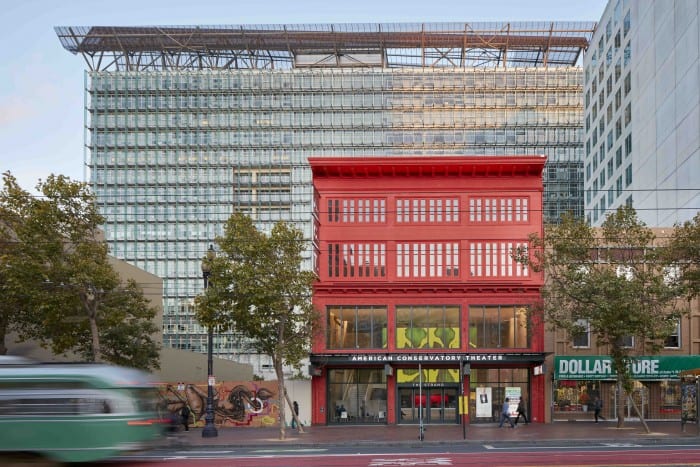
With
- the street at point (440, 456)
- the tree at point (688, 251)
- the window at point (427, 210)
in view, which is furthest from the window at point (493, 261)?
the street at point (440, 456)

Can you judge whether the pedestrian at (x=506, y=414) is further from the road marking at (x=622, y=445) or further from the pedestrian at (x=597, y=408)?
the road marking at (x=622, y=445)

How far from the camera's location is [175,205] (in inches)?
4929

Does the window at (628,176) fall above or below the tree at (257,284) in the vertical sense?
above

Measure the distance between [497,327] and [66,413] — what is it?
35959mm

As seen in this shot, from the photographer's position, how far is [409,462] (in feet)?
90.1

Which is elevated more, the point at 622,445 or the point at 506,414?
the point at 506,414

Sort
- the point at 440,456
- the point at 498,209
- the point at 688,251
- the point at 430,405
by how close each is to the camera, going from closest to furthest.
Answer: the point at 440,456, the point at 688,251, the point at 430,405, the point at 498,209

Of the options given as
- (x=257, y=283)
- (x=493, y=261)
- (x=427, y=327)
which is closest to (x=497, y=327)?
(x=493, y=261)

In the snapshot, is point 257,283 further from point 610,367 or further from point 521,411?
point 610,367

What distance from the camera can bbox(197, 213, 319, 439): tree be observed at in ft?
140

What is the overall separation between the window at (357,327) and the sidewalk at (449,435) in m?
4.73

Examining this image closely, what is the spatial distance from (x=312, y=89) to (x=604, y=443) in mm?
93944

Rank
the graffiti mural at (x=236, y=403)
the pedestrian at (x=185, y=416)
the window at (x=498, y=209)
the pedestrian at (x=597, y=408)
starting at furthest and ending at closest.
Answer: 1. the window at (x=498, y=209)
2. the graffiti mural at (x=236, y=403)
3. the pedestrian at (x=597, y=408)
4. the pedestrian at (x=185, y=416)

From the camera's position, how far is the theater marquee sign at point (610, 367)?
53.0 metres
